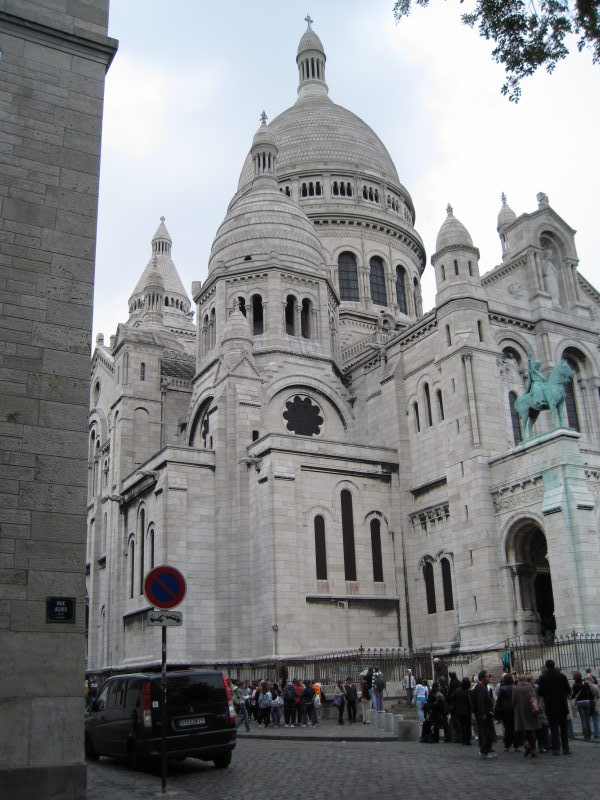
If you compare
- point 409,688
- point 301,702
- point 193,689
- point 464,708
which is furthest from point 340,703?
point 193,689

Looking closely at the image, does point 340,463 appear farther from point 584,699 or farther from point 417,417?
point 584,699

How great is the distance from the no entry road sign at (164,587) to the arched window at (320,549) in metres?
24.5

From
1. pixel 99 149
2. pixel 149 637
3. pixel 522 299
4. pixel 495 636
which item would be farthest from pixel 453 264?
pixel 99 149

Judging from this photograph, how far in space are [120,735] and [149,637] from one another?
21.6m

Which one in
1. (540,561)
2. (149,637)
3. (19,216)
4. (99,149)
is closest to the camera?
(19,216)

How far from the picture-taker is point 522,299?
134 feet

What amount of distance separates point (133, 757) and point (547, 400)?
22.1 m

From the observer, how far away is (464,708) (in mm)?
18891

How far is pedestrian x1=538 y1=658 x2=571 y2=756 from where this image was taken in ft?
53.5

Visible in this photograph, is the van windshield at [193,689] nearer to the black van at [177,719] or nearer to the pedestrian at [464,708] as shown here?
the black van at [177,719]

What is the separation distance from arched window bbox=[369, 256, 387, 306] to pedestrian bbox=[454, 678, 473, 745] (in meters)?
41.0

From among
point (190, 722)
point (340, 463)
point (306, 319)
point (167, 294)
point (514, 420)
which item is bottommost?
point (190, 722)

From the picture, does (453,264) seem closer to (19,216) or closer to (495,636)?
(495,636)

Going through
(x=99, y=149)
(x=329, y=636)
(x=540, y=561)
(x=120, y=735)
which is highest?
(x=99, y=149)
